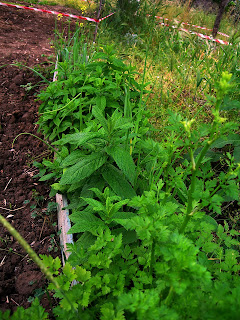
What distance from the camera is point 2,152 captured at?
285 cm

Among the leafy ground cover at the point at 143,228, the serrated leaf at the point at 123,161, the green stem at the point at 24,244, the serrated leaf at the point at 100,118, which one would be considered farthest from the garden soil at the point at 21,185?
the green stem at the point at 24,244

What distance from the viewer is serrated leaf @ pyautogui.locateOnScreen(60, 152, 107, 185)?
1700 millimetres

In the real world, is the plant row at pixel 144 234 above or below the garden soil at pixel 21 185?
above

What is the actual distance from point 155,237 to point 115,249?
0.91 feet

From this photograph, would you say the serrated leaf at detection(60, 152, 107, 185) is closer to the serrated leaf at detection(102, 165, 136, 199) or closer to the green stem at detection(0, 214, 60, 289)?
the serrated leaf at detection(102, 165, 136, 199)

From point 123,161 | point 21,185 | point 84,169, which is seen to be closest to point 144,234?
point 123,161

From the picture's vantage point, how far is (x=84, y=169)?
67.4 inches

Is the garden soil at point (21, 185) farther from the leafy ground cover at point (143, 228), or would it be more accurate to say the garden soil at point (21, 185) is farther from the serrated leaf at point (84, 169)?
the serrated leaf at point (84, 169)

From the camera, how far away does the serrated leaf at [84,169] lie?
170 cm

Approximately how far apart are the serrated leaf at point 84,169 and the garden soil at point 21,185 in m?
0.67

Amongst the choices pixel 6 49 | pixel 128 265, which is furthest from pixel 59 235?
pixel 6 49

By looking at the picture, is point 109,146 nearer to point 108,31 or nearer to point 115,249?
point 115,249

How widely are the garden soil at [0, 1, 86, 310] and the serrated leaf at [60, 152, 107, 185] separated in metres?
0.67

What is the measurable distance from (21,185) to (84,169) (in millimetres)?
1133
